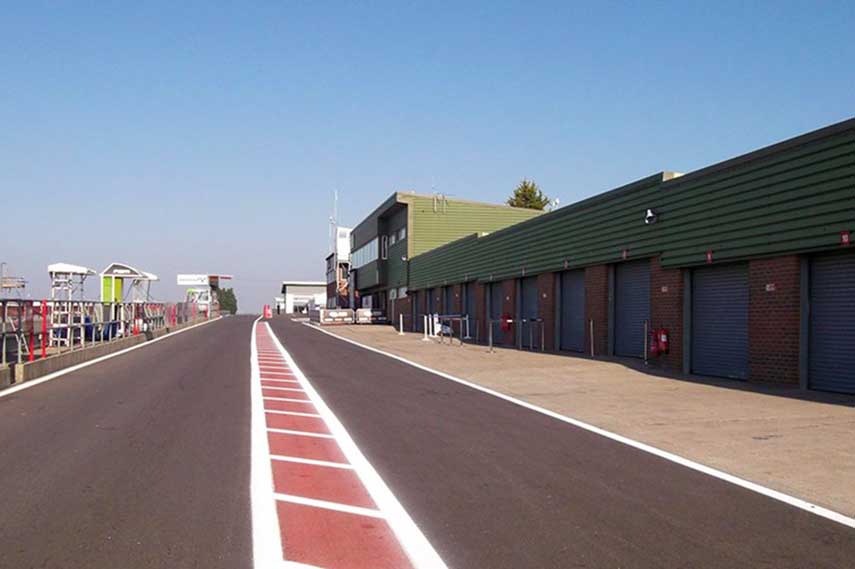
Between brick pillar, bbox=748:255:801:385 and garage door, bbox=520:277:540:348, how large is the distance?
12171 mm

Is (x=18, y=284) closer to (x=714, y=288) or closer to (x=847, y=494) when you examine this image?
(x=714, y=288)

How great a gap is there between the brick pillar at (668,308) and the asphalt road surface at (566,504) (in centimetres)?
762

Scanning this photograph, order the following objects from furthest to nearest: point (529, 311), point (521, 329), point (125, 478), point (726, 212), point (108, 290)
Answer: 1. point (108, 290)
2. point (521, 329)
3. point (529, 311)
4. point (726, 212)
5. point (125, 478)

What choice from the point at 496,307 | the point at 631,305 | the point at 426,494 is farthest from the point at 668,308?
the point at 496,307

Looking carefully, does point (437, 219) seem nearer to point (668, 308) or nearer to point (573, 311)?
point (573, 311)

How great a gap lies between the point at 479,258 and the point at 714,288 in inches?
690

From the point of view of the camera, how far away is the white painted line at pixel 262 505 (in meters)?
5.60

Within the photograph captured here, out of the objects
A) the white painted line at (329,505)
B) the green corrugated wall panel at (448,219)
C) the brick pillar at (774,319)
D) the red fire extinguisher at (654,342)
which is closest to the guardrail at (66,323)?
the white painted line at (329,505)

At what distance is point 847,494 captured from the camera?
7.37 metres

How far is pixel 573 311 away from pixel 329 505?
1887 centimetres

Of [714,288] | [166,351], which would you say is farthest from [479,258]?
[714,288]

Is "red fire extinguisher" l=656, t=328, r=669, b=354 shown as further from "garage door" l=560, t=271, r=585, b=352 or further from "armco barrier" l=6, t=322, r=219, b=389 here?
"armco barrier" l=6, t=322, r=219, b=389

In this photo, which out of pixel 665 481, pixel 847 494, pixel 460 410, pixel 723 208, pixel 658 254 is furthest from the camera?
pixel 658 254

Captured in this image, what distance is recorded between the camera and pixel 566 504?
7.03 metres
